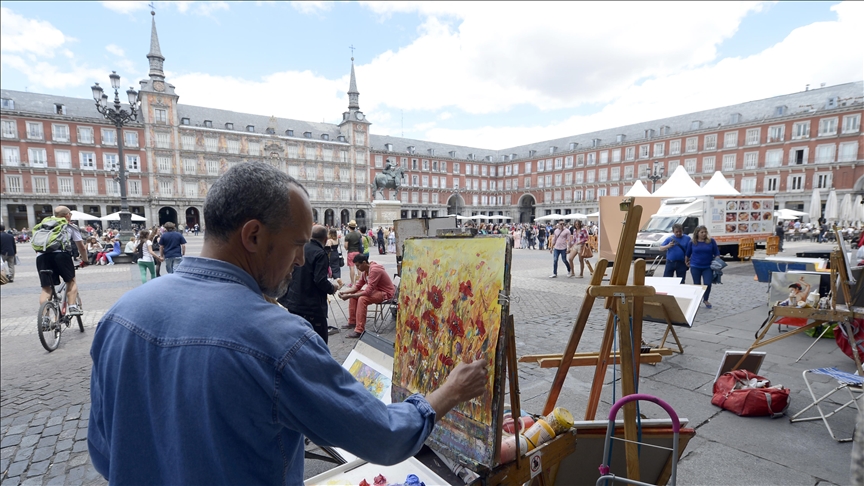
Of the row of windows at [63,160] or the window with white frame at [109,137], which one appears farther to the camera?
the window with white frame at [109,137]

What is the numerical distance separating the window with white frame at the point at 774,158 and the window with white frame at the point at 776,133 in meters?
1.07

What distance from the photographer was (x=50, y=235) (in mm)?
5336

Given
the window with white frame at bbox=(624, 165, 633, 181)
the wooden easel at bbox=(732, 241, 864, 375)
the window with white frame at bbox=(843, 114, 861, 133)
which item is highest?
the window with white frame at bbox=(843, 114, 861, 133)

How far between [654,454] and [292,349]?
7.05ft

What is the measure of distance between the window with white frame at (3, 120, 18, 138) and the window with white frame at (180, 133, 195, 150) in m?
13.6

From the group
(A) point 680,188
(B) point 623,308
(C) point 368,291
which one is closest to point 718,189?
(A) point 680,188

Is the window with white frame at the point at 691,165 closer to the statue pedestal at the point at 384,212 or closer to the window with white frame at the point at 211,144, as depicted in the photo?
the statue pedestal at the point at 384,212

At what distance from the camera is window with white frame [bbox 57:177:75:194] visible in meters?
40.2

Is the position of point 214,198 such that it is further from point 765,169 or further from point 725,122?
point 725,122

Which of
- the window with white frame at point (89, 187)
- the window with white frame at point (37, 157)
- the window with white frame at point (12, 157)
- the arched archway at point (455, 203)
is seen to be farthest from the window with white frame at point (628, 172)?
the window with white frame at point (12, 157)

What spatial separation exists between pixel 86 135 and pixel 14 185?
25.4ft

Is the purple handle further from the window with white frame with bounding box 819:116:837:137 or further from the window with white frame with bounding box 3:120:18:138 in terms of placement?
the window with white frame with bounding box 3:120:18:138

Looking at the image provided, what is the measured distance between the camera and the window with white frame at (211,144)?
45875 millimetres

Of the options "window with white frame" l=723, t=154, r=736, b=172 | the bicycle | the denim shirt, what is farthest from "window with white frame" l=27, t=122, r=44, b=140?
"window with white frame" l=723, t=154, r=736, b=172
